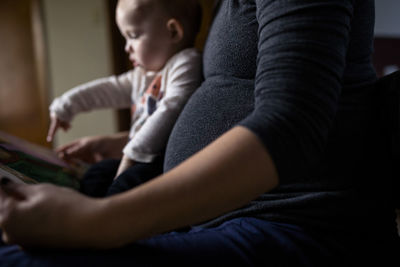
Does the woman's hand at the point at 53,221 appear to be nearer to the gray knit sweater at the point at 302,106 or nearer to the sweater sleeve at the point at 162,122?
the gray knit sweater at the point at 302,106

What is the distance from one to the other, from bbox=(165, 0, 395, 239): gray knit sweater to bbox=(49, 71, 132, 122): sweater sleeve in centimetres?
49

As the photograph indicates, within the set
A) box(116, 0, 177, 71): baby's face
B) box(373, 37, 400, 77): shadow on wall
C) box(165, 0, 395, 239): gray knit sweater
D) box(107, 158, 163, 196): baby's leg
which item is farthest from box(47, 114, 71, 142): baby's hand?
box(373, 37, 400, 77): shadow on wall

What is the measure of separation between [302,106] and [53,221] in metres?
0.27

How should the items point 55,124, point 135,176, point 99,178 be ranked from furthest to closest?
point 55,124
point 99,178
point 135,176

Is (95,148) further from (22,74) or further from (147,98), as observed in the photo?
(22,74)

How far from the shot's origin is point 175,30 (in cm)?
85

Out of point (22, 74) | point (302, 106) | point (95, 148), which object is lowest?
point (95, 148)

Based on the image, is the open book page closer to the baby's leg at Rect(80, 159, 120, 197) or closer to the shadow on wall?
the baby's leg at Rect(80, 159, 120, 197)

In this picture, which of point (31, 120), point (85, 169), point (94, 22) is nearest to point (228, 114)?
point (85, 169)

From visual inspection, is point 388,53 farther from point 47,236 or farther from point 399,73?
point 47,236

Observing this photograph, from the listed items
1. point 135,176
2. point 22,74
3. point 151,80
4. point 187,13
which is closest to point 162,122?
point 135,176

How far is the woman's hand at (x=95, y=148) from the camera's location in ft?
3.32

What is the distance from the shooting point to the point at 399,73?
1.39ft

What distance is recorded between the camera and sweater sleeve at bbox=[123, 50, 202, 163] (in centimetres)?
68
